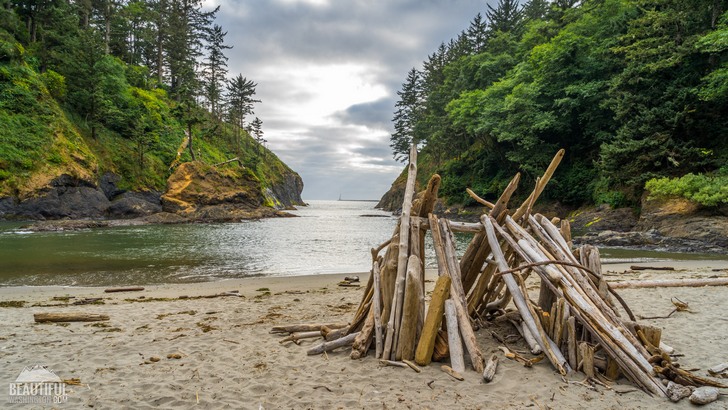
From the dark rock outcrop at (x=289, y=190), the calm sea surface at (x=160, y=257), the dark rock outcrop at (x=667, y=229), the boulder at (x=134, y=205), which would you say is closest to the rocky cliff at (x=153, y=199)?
the boulder at (x=134, y=205)

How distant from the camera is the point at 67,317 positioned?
22.1 ft

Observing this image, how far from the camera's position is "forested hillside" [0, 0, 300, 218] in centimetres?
2994

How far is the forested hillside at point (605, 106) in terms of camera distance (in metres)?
20.9

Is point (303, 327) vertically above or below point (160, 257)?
above

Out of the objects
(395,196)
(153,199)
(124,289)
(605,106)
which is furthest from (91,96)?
(395,196)

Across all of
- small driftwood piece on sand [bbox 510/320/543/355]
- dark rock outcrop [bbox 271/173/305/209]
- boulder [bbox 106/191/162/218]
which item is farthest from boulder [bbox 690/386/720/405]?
dark rock outcrop [bbox 271/173/305/209]

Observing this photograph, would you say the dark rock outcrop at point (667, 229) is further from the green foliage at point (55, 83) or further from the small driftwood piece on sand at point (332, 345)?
the green foliage at point (55, 83)

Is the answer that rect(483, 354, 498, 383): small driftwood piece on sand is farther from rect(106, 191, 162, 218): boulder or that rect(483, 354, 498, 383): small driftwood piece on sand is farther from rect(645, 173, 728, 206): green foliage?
rect(106, 191, 162, 218): boulder

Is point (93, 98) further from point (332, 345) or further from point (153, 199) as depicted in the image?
point (332, 345)

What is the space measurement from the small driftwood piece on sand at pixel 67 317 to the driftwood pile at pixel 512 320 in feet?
15.5

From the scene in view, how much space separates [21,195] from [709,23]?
4891 centimetres

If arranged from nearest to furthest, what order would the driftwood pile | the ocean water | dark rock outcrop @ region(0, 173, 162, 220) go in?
the driftwood pile, the ocean water, dark rock outcrop @ region(0, 173, 162, 220)

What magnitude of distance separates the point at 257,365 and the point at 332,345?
3.31 ft

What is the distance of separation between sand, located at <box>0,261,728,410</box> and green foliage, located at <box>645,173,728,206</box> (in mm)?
13438
